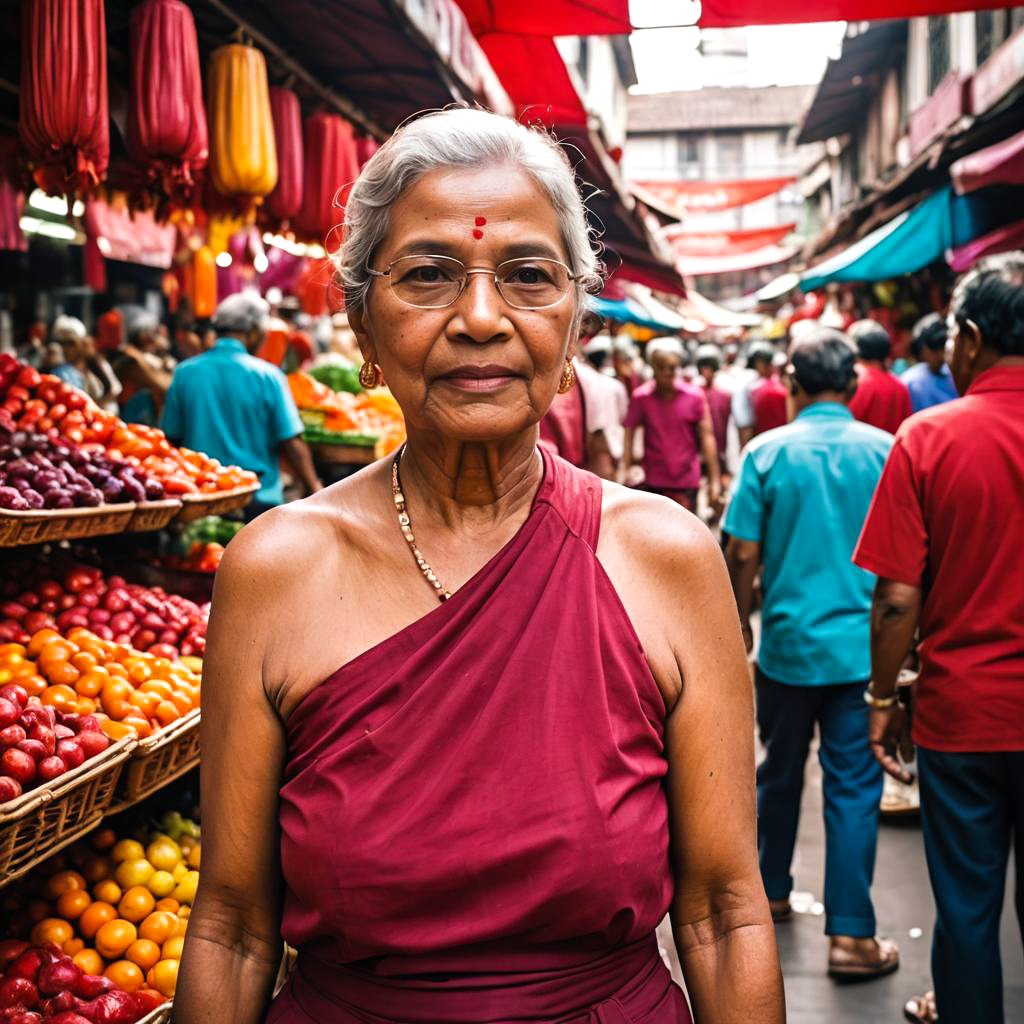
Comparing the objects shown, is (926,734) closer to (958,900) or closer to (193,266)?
(958,900)

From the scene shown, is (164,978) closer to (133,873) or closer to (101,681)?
(133,873)

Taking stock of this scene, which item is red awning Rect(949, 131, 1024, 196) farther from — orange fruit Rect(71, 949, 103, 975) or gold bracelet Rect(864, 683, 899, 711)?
orange fruit Rect(71, 949, 103, 975)

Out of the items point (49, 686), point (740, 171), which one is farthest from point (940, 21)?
point (740, 171)

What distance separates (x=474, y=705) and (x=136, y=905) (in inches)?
78.2

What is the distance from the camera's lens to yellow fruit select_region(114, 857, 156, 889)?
10.1ft

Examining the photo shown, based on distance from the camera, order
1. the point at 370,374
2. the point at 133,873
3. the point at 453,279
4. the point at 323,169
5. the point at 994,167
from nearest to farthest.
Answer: the point at 453,279 → the point at 370,374 → the point at 133,873 → the point at 323,169 → the point at 994,167

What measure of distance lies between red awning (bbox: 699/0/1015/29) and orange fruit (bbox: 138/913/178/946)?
3.53m

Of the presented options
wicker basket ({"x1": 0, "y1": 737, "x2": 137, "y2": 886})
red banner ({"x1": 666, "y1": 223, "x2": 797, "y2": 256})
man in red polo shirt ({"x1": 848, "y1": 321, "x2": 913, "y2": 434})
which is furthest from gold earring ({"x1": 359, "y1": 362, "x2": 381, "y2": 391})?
red banner ({"x1": 666, "y1": 223, "x2": 797, "y2": 256})

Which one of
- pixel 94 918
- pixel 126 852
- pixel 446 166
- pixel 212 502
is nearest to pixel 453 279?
pixel 446 166

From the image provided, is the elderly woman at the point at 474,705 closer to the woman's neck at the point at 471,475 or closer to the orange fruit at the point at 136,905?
the woman's neck at the point at 471,475

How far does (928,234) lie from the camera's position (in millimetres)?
8062

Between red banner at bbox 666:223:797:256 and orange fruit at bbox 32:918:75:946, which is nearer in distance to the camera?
orange fruit at bbox 32:918:75:946

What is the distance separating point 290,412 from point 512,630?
4409 mm

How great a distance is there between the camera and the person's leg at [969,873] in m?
2.82
